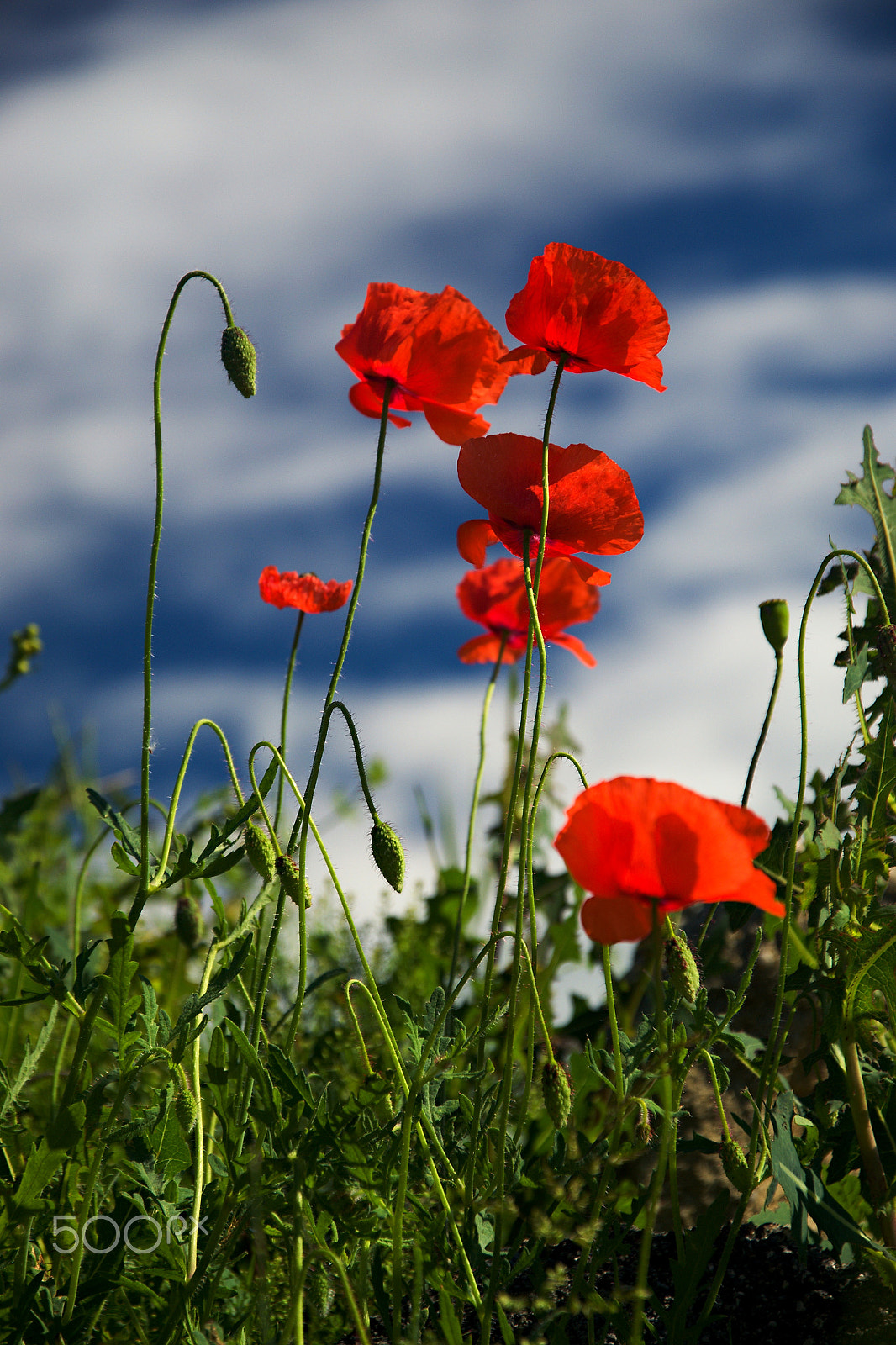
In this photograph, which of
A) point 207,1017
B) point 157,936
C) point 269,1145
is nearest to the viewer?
point 207,1017

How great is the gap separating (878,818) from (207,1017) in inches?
36.1

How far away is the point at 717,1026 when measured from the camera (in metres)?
1.26

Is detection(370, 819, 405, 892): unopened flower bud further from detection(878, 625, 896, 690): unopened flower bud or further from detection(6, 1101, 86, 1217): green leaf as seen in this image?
detection(878, 625, 896, 690): unopened flower bud

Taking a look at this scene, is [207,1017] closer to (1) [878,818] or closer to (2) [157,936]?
(1) [878,818]

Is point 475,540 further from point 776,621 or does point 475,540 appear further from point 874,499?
point 874,499

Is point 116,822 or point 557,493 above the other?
point 557,493

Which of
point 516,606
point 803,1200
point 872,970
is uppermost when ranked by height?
point 516,606

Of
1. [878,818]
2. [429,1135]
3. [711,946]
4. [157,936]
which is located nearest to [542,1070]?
[429,1135]

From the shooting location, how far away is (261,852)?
136cm

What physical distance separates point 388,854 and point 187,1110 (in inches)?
18.0

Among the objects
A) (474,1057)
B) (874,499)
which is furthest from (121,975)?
(874,499)

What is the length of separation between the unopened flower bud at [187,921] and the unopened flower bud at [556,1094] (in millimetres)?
758

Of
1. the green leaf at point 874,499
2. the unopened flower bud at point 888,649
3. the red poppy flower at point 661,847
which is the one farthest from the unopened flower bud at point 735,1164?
the green leaf at point 874,499

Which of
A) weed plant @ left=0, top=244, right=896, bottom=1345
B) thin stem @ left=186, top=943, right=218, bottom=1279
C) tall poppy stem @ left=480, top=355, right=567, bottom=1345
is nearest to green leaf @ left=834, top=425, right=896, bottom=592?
weed plant @ left=0, top=244, right=896, bottom=1345
